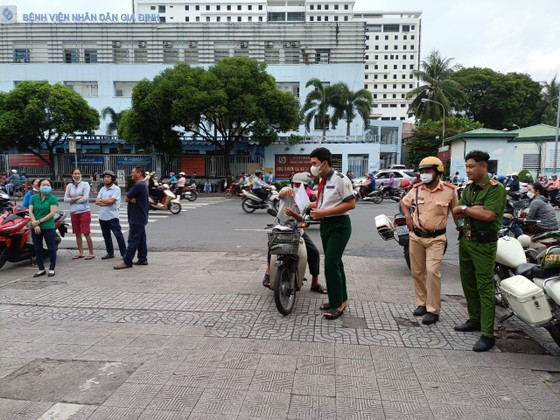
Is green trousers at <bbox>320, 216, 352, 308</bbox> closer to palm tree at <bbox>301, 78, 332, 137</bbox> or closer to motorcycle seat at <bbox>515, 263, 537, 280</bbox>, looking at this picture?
motorcycle seat at <bbox>515, 263, 537, 280</bbox>

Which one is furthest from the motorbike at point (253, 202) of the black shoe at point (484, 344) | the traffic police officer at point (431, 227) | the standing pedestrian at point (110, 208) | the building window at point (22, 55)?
the building window at point (22, 55)

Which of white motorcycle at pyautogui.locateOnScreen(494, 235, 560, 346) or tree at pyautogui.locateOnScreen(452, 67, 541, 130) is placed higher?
tree at pyautogui.locateOnScreen(452, 67, 541, 130)

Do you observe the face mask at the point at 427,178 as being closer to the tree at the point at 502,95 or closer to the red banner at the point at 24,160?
the red banner at the point at 24,160

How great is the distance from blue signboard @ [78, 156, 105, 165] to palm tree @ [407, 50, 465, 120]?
94.1 ft

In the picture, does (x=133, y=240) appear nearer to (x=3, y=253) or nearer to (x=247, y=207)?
(x=3, y=253)

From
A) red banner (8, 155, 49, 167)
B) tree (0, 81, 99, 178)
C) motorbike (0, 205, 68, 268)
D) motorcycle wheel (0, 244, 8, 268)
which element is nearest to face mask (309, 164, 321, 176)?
motorbike (0, 205, 68, 268)

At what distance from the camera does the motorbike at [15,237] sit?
732cm

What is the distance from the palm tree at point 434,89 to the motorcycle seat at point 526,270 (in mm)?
40312

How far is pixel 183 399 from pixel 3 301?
12.4 feet

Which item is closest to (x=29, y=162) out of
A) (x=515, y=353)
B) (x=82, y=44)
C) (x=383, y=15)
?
(x=82, y=44)

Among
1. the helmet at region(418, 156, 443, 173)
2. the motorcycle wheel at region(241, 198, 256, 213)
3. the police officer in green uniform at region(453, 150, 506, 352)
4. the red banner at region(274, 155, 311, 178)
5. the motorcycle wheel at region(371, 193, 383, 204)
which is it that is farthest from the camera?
the red banner at region(274, 155, 311, 178)

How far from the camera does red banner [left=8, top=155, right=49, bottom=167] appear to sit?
31781mm

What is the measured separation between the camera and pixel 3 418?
2.95 m

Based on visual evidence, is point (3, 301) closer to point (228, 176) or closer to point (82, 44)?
point (228, 176)
